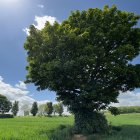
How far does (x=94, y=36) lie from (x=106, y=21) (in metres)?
2.80

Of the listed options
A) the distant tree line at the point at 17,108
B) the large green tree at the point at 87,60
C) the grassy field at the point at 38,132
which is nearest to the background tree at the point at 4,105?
the distant tree line at the point at 17,108

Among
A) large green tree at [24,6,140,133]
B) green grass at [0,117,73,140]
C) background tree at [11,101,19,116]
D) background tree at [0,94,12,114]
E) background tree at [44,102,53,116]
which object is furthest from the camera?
background tree at [11,101,19,116]

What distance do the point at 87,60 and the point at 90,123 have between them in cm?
621

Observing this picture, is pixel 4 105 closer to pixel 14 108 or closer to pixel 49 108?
pixel 14 108

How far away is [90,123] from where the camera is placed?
26906mm

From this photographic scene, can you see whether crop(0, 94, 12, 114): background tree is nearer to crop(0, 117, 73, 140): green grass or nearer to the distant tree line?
the distant tree line

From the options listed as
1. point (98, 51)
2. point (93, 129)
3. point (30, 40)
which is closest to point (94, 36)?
point (98, 51)

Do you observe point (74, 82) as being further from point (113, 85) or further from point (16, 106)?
point (16, 106)

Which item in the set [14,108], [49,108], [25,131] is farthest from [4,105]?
[25,131]

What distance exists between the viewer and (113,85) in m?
28.8

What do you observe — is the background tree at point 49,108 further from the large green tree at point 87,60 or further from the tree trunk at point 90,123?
the tree trunk at point 90,123

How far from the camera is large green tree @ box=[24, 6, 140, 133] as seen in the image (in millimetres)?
26156

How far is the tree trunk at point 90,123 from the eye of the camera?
2661 cm

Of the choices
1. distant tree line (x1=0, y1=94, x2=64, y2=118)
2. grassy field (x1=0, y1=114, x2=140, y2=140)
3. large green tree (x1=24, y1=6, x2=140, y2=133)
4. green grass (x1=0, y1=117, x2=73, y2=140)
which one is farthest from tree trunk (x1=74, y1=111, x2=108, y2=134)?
distant tree line (x1=0, y1=94, x2=64, y2=118)
